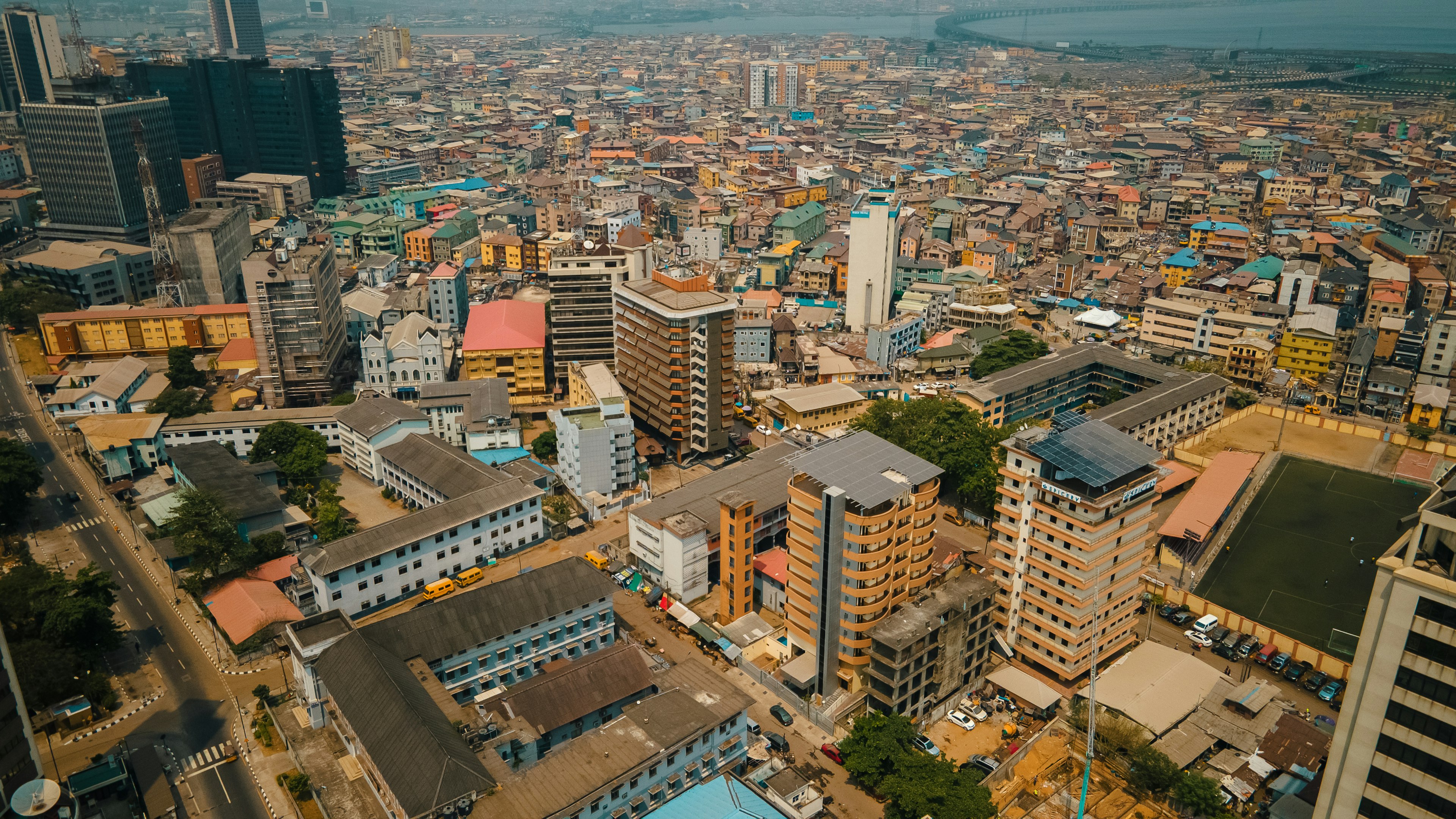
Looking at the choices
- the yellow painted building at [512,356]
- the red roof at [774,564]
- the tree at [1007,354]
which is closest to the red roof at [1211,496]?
the tree at [1007,354]

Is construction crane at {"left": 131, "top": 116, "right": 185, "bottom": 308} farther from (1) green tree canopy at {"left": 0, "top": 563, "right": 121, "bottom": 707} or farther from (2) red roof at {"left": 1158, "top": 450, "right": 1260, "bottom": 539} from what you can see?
(2) red roof at {"left": 1158, "top": 450, "right": 1260, "bottom": 539}

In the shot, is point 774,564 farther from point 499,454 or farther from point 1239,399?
point 1239,399

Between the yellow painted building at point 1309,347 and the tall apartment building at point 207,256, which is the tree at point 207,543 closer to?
the tall apartment building at point 207,256

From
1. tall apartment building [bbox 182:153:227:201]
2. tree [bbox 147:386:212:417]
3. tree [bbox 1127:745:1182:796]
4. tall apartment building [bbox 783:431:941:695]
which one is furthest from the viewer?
tall apartment building [bbox 182:153:227:201]

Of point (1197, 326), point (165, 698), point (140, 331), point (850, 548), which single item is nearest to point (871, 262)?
point (1197, 326)

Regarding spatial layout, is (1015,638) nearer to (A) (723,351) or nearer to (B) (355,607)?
(A) (723,351)

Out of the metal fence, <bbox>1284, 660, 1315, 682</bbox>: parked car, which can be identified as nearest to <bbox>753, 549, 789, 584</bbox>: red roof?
the metal fence

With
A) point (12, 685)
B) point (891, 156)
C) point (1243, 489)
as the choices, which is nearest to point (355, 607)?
point (12, 685)

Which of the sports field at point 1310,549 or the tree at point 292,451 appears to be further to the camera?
the tree at point 292,451
